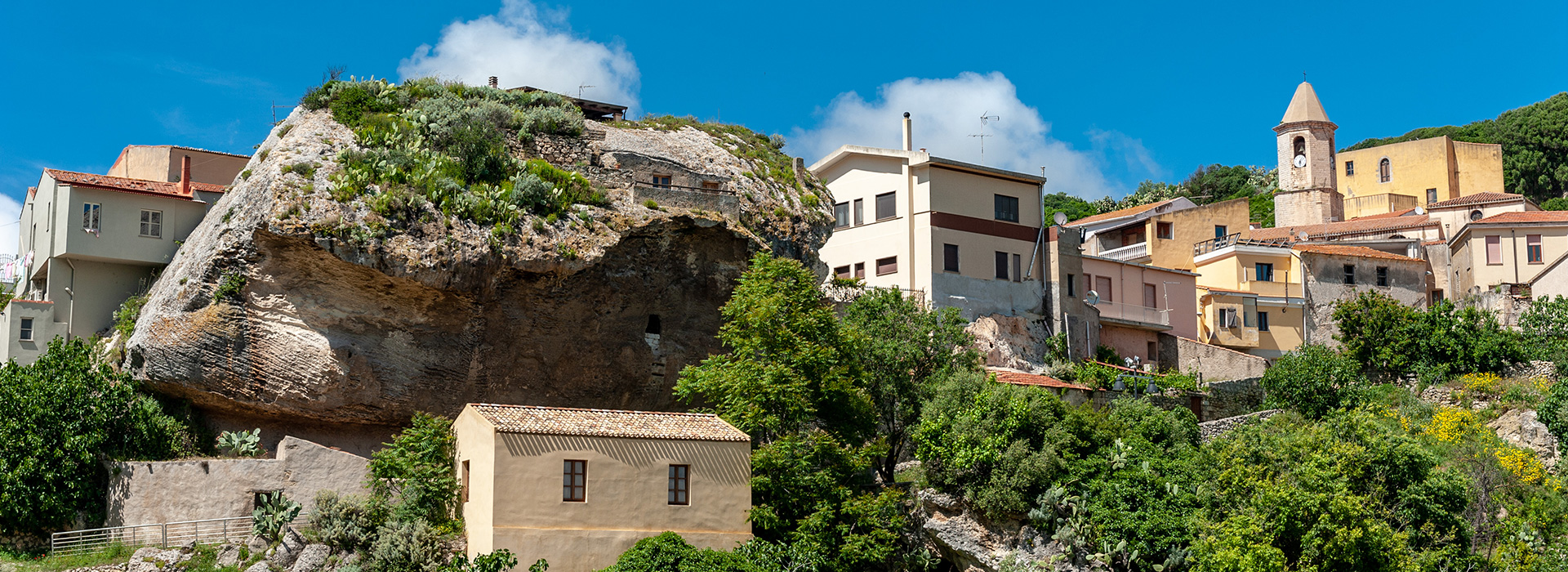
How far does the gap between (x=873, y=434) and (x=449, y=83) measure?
17705 mm

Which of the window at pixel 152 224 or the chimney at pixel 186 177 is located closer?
the window at pixel 152 224

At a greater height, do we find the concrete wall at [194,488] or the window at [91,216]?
the window at [91,216]

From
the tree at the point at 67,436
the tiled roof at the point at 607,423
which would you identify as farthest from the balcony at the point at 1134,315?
the tree at the point at 67,436

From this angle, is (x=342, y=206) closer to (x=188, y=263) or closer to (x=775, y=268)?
(x=188, y=263)

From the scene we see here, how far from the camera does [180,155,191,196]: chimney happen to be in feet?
133

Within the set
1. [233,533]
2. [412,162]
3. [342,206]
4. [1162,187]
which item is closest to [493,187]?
[412,162]

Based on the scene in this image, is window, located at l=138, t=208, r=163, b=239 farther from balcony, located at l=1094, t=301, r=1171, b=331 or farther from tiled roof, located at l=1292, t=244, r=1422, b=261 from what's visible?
tiled roof, located at l=1292, t=244, r=1422, b=261

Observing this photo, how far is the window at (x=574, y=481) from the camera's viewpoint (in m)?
29.9

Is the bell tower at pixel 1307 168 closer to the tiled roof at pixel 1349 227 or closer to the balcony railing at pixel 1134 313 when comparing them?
the tiled roof at pixel 1349 227

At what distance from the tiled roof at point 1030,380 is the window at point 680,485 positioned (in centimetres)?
1066

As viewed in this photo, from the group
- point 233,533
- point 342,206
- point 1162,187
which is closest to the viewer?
point 233,533

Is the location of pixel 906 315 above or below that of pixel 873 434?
above

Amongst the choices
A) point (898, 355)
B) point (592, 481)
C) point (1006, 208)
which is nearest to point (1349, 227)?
point (1006, 208)

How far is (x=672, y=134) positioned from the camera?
4341 centimetres
